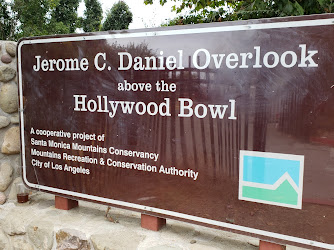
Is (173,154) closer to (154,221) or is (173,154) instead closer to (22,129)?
(154,221)

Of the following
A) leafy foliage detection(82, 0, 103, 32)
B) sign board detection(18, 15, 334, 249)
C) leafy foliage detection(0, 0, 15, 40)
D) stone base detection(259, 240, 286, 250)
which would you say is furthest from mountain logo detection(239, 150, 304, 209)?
leafy foliage detection(82, 0, 103, 32)

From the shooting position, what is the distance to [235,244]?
1.61 meters

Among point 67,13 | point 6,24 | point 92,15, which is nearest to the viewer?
point 6,24

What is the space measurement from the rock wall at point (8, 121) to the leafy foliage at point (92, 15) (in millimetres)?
17828

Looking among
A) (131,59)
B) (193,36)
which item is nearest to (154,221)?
(131,59)

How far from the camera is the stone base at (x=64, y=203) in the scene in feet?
6.70

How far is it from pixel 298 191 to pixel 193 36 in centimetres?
85

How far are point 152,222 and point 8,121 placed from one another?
132cm

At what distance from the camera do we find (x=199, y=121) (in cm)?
150

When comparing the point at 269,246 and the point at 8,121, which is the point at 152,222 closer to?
the point at 269,246

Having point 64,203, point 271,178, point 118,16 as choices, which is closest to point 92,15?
point 118,16

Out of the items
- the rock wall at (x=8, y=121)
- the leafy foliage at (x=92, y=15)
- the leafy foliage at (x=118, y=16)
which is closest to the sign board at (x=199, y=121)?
the rock wall at (x=8, y=121)

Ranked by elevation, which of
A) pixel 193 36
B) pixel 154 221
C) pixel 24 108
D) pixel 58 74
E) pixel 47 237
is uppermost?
pixel 193 36

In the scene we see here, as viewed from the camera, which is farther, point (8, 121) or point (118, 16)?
Answer: point (118, 16)
